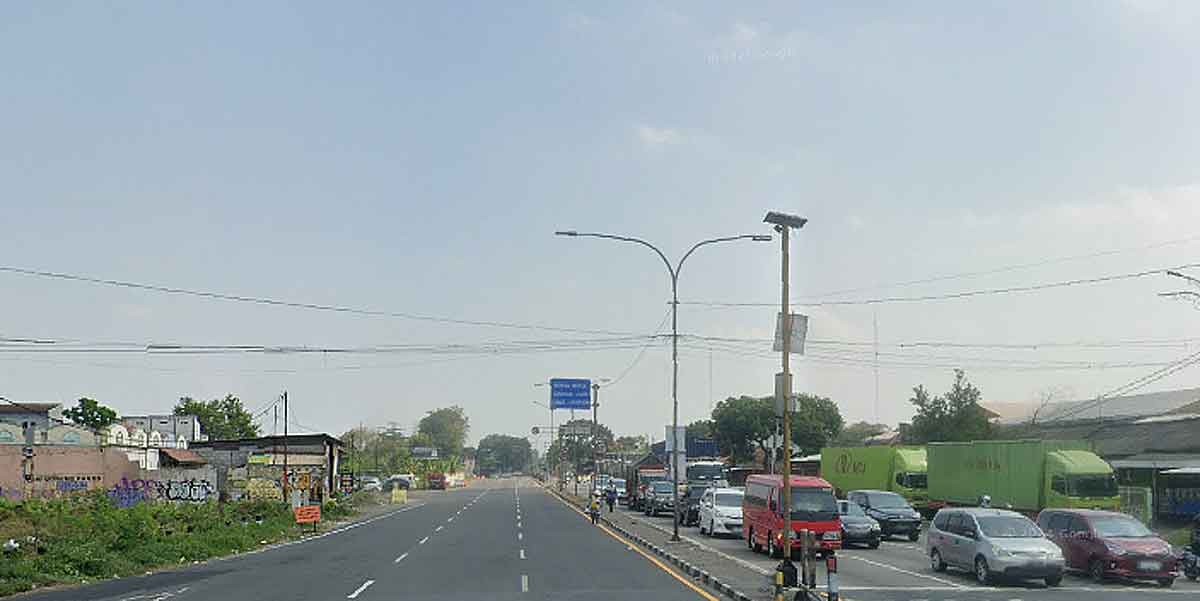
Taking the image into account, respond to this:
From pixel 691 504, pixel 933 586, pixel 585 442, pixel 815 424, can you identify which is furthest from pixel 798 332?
pixel 585 442

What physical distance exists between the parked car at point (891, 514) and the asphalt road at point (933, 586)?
801 centimetres

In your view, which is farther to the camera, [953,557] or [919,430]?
[919,430]

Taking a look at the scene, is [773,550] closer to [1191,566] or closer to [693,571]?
[693,571]

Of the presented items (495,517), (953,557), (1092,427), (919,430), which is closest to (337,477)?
(495,517)

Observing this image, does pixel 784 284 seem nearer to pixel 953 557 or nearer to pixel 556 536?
pixel 953 557

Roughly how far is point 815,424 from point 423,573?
81943 millimetres

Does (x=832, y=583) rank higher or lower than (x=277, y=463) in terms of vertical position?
higher

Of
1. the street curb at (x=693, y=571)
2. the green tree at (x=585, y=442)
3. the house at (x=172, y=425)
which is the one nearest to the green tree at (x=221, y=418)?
the house at (x=172, y=425)

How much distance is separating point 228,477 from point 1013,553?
4865 cm

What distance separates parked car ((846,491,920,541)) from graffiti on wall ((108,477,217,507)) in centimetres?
3014

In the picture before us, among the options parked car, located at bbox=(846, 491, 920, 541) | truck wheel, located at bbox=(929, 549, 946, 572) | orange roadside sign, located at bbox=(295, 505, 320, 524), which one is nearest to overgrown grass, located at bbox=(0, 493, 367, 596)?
orange roadside sign, located at bbox=(295, 505, 320, 524)

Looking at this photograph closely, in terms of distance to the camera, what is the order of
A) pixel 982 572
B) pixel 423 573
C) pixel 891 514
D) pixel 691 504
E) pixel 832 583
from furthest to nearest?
pixel 691 504, pixel 891 514, pixel 423 573, pixel 982 572, pixel 832 583

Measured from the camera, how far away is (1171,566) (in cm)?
2509

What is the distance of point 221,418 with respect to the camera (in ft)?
366
